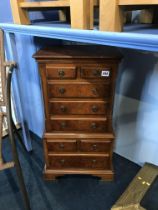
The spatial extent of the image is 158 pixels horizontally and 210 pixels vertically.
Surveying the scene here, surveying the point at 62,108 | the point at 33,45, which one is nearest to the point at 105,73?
the point at 62,108

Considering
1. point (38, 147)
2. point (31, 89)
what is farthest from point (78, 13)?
point (38, 147)

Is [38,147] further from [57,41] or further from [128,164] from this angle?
[57,41]

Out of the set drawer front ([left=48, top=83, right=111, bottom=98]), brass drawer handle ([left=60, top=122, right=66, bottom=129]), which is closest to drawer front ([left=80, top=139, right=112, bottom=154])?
brass drawer handle ([left=60, top=122, right=66, bottom=129])

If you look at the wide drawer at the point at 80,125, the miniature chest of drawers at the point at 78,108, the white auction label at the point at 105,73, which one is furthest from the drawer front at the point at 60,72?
the wide drawer at the point at 80,125

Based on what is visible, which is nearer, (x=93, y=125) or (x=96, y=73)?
(x=96, y=73)

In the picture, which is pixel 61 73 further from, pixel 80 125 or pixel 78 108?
pixel 80 125

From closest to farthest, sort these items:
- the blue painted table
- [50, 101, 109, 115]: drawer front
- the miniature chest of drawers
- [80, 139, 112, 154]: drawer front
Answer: the blue painted table
the miniature chest of drawers
[50, 101, 109, 115]: drawer front
[80, 139, 112, 154]: drawer front

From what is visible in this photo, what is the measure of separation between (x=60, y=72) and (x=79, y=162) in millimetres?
636

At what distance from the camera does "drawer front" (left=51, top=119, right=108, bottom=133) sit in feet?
3.87

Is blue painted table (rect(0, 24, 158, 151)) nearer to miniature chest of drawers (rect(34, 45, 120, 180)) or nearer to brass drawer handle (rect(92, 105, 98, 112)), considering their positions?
miniature chest of drawers (rect(34, 45, 120, 180))

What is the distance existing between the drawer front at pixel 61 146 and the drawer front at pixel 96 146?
0.18 feet

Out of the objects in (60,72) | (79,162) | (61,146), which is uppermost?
(60,72)

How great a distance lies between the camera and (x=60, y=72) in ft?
3.38

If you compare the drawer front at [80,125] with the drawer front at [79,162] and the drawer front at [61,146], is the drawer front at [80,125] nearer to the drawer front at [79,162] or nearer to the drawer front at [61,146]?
the drawer front at [61,146]
